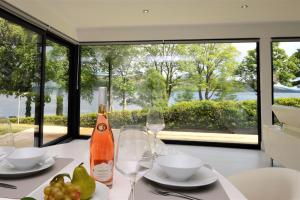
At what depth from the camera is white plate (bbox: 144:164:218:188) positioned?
0.77m

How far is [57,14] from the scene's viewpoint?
12.4 ft

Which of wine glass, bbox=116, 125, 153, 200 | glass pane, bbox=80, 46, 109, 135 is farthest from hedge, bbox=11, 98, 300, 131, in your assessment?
wine glass, bbox=116, 125, 153, 200

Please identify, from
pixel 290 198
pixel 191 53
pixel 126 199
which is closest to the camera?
pixel 126 199

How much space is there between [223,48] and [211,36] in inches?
15.4

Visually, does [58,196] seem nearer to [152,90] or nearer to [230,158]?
[230,158]

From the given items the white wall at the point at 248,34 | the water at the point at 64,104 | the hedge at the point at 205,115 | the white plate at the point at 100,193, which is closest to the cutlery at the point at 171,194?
the white plate at the point at 100,193

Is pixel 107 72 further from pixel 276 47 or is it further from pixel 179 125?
pixel 276 47

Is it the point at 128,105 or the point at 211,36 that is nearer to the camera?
the point at 211,36

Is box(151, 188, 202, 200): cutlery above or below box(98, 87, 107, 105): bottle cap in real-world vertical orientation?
below

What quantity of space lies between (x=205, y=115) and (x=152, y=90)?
3.90ft

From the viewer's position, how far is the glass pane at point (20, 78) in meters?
2.88

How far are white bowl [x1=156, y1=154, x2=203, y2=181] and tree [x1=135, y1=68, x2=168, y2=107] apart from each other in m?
3.80

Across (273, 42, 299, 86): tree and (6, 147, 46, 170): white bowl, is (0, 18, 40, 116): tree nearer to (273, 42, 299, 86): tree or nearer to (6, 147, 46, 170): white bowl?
(6, 147, 46, 170): white bowl

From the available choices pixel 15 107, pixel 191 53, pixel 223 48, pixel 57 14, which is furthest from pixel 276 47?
pixel 15 107
